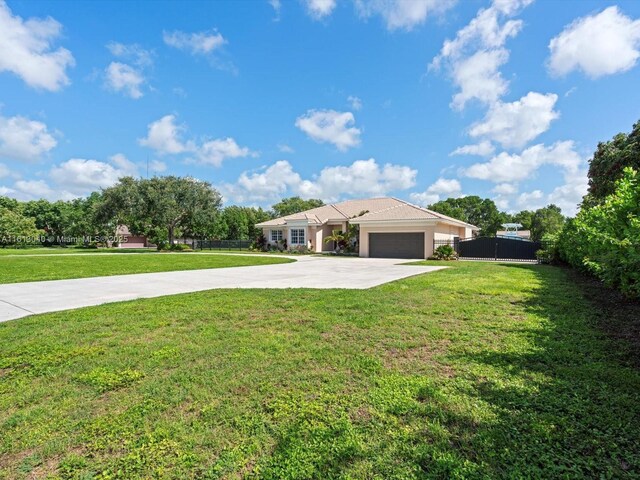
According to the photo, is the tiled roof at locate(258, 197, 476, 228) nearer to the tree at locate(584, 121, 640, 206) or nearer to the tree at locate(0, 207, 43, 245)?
the tree at locate(584, 121, 640, 206)

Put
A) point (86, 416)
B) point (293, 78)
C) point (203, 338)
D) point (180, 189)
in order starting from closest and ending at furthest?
point (86, 416), point (203, 338), point (293, 78), point (180, 189)

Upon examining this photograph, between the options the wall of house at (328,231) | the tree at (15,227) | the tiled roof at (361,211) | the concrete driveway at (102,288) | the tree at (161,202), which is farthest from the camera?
the tree at (15,227)

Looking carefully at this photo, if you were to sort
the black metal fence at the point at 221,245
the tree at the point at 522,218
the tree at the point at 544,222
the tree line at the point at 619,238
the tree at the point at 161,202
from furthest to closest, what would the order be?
the tree at the point at 522,218, the tree at the point at 544,222, the black metal fence at the point at 221,245, the tree at the point at 161,202, the tree line at the point at 619,238

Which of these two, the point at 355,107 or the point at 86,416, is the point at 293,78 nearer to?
the point at 355,107

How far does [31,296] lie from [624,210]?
12.3m

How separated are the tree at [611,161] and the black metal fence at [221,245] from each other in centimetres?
3403

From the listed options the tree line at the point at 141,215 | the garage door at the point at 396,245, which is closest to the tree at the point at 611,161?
the garage door at the point at 396,245

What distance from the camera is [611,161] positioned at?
1750 cm

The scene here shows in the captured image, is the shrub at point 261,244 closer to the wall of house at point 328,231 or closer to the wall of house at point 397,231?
the wall of house at point 328,231

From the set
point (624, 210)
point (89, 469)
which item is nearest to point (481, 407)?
point (89, 469)

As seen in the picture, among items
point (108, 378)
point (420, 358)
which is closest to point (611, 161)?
point (420, 358)

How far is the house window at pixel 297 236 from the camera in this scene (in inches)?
1208

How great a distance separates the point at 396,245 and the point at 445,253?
373 centimetres

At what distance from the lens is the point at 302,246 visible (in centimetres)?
3002
